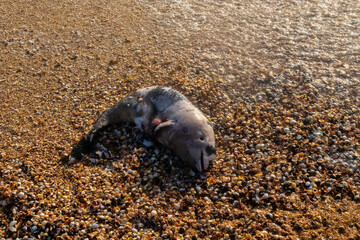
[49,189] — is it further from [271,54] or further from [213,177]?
[271,54]

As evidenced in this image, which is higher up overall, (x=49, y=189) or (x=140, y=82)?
(x=140, y=82)

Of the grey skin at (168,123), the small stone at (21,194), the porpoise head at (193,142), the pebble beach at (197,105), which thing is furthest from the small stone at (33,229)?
the porpoise head at (193,142)

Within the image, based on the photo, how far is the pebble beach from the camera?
149 inches

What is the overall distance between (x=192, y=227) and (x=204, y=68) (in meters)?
3.62

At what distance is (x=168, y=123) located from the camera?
4.56m

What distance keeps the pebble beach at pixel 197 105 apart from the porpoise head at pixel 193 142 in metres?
0.18

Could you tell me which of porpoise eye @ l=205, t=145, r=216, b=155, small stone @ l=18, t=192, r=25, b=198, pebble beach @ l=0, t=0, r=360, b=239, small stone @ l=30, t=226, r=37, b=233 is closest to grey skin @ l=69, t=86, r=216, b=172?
porpoise eye @ l=205, t=145, r=216, b=155

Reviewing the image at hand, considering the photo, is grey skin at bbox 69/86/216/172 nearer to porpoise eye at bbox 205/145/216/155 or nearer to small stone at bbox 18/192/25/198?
porpoise eye at bbox 205/145/216/155

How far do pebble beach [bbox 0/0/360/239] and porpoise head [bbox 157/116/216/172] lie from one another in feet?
0.61

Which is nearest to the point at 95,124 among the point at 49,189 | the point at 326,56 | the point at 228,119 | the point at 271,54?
the point at 49,189

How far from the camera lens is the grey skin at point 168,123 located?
434 cm

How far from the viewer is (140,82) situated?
6.08m

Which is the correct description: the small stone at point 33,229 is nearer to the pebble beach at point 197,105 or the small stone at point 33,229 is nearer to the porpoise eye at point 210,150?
the pebble beach at point 197,105

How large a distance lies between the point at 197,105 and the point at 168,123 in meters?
1.13
